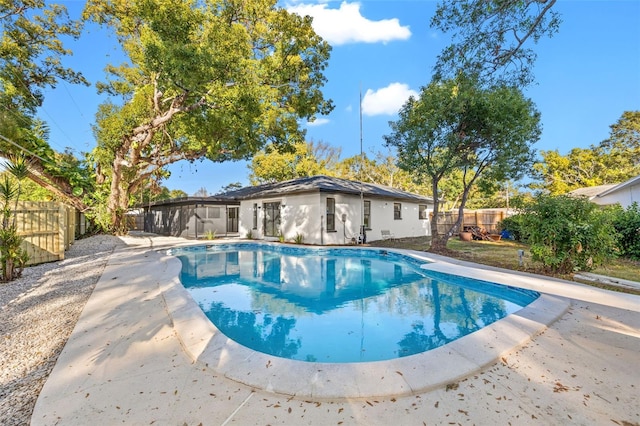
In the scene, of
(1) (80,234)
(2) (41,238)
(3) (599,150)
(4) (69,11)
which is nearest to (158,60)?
(2) (41,238)

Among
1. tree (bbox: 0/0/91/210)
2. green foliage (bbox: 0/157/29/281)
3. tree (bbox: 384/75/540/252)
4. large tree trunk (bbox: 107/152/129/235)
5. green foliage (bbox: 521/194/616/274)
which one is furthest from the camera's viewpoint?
large tree trunk (bbox: 107/152/129/235)

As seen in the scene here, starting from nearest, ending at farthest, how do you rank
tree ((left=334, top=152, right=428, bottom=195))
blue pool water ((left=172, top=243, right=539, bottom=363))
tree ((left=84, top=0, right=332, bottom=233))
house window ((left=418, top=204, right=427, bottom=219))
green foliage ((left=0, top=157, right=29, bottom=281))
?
blue pool water ((left=172, top=243, right=539, bottom=363))
green foliage ((left=0, top=157, right=29, bottom=281))
tree ((left=84, top=0, right=332, bottom=233))
house window ((left=418, top=204, right=427, bottom=219))
tree ((left=334, top=152, right=428, bottom=195))

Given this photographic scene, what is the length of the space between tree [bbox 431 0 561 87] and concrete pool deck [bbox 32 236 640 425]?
4429mm

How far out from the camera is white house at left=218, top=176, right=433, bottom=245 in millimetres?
12881

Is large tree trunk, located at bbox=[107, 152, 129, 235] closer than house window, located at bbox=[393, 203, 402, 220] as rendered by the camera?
Yes

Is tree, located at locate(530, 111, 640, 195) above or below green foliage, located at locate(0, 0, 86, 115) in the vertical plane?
below

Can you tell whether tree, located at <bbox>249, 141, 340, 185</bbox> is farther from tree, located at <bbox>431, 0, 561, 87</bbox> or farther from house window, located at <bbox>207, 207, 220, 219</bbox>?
tree, located at <bbox>431, 0, 561, 87</bbox>

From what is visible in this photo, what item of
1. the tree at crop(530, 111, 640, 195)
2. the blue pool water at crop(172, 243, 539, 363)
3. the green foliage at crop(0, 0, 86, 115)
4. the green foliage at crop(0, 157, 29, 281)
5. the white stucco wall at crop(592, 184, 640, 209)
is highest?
the green foliage at crop(0, 0, 86, 115)

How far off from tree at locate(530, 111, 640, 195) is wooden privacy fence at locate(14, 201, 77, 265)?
29.0 metres

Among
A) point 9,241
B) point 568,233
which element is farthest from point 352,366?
point 9,241

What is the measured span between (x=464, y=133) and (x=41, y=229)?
524 inches

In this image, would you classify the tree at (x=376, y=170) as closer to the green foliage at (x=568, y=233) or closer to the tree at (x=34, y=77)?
the tree at (x=34, y=77)

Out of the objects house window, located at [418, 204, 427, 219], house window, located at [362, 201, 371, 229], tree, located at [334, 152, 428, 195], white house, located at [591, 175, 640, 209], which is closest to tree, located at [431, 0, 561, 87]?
white house, located at [591, 175, 640, 209]

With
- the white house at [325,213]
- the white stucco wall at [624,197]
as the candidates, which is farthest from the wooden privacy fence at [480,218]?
the white stucco wall at [624,197]
